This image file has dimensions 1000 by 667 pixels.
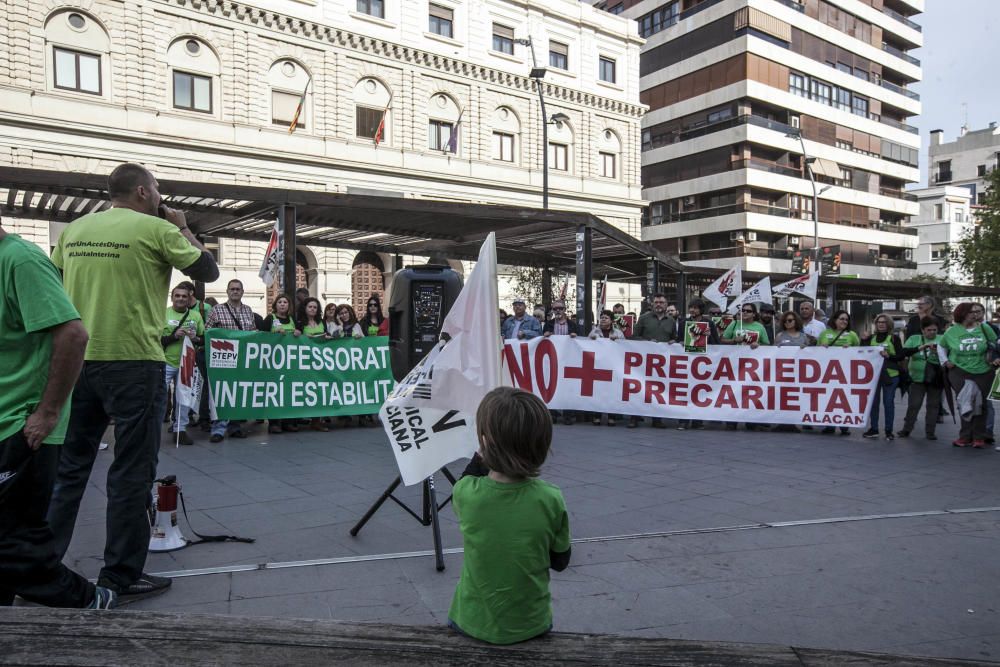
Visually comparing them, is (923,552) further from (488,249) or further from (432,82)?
(432,82)

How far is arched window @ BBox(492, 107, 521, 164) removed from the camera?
133 feet

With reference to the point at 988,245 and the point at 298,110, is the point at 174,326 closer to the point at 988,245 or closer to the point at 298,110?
the point at 298,110

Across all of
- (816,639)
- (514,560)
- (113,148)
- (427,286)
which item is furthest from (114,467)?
(113,148)

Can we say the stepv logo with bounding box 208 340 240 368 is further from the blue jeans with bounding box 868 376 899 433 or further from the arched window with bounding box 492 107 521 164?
the arched window with bounding box 492 107 521 164

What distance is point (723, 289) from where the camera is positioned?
16.1 m

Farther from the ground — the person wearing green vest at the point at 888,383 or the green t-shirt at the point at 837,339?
the green t-shirt at the point at 837,339

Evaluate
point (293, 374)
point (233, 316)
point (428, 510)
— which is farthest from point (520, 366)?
point (428, 510)

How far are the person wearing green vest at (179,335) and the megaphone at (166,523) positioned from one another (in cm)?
383

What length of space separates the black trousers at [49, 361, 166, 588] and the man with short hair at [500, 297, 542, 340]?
9.08 metres

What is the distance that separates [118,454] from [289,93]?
108 ft

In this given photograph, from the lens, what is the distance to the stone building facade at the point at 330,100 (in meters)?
28.5

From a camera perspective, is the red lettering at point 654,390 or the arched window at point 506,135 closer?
the red lettering at point 654,390

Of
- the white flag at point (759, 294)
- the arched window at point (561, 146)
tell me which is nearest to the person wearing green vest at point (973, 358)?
the white flag at point (759, 294)

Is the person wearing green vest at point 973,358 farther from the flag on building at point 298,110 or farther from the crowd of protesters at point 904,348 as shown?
the flag on building at point 298,110
